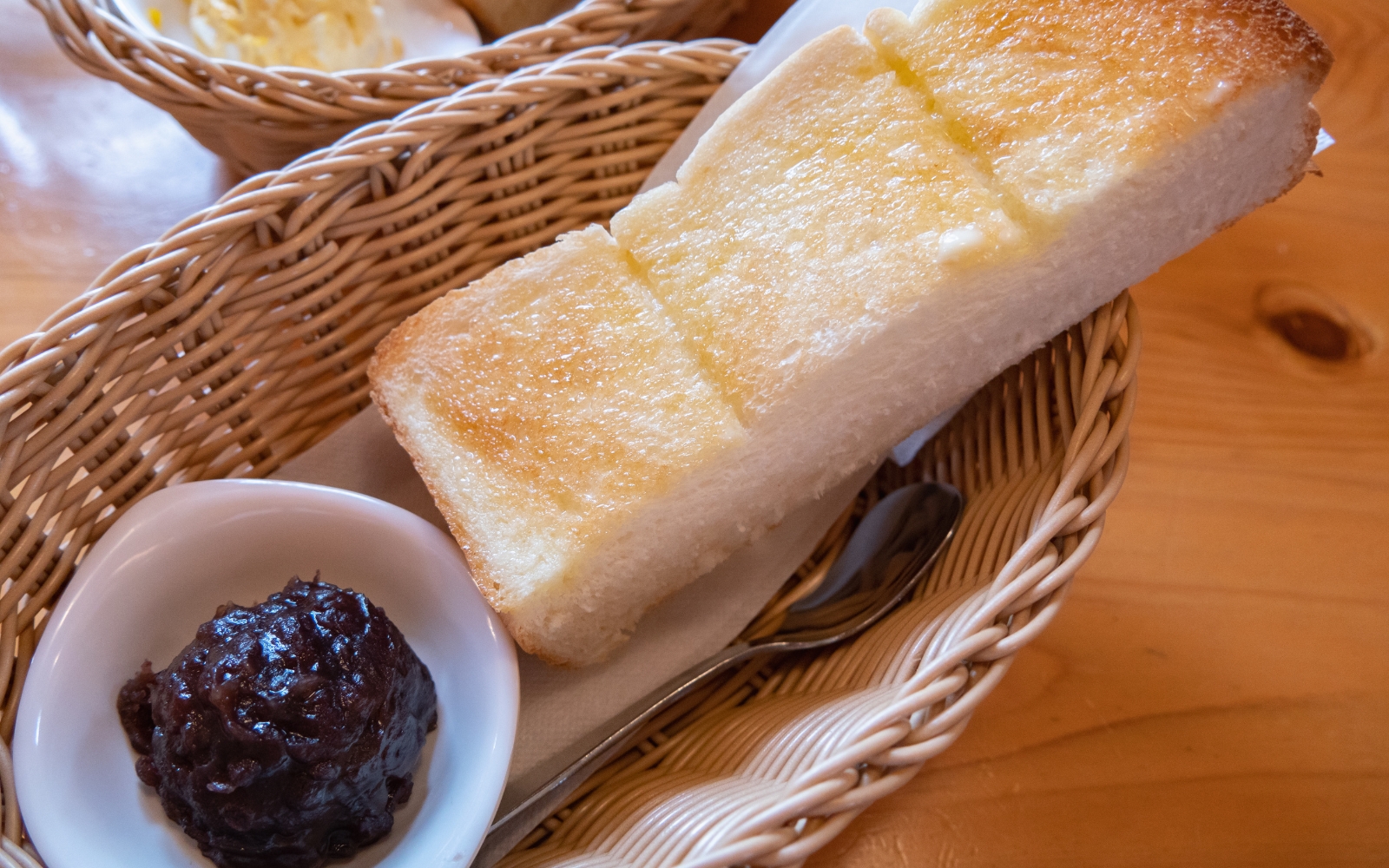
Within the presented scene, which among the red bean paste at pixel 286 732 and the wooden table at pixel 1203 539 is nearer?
the red bean paste at pixel 286 732

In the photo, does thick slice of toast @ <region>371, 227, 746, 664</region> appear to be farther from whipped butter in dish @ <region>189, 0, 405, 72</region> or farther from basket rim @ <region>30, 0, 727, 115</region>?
whipped butter in dish @ <region>189, 0, 405, 72</region>

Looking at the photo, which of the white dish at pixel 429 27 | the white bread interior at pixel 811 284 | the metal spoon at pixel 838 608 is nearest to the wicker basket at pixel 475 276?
the metal spoon at pixel 838 608

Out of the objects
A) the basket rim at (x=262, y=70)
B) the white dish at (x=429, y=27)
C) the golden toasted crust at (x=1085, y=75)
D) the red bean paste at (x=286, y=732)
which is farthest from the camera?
the white dish at (x=429, y=27)

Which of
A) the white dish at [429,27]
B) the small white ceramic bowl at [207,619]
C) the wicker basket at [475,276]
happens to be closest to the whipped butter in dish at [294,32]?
the white dish at [429,27]

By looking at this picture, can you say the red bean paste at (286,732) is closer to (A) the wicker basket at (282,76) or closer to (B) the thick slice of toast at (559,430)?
(B) the thick slice of toast at (559,430)

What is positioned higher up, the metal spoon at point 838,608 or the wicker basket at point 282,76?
the wicker basket at point 282,76

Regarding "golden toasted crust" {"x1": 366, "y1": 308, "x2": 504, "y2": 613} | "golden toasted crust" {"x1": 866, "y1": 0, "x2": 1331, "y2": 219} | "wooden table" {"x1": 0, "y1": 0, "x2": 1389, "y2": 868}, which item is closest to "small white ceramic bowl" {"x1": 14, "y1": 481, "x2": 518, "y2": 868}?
"golden toasted crust" {"x1": 366, "y1": 308, "x2": 504, "y2": 613}

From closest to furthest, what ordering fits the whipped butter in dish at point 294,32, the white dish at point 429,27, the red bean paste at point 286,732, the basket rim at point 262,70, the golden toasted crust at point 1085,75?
the red bean paste at point 286,732
the golden toasted crust at point 1085,75
the basket rim at point 262,70
the whipped butter in dish at point 294,32
the white dish at point 429,27

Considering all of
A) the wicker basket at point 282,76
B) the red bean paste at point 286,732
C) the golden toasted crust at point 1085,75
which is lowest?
the red bean paste at point 286,732
